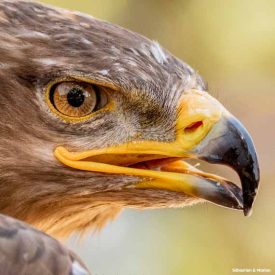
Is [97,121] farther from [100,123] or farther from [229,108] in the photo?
[229,108]

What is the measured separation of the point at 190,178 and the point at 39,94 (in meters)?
0.48

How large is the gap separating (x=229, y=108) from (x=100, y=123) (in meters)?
2.71

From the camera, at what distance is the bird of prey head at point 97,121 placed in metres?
3.28

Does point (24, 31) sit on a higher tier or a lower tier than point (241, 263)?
higher

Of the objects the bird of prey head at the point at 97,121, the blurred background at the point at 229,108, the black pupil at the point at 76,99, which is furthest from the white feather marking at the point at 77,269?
the blurred background at the point at 229,108

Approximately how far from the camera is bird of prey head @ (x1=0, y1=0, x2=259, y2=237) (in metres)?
3.28

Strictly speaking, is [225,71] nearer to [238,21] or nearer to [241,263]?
[238,21]

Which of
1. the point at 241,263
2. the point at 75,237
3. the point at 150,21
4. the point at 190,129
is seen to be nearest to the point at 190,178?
the point at 190,129

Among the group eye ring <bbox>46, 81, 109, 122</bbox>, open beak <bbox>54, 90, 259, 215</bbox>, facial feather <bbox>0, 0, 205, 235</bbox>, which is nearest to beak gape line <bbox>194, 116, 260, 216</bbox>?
open beak <bbox>54, 90, 259, 215</bbox>

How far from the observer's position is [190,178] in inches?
129

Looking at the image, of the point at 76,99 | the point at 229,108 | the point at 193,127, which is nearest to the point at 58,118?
the point at 76,99

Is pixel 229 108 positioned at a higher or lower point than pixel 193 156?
lower

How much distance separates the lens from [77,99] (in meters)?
3.33

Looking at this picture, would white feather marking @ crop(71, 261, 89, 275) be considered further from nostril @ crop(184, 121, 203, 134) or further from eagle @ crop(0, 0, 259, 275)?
nostril @ crop(184, 121, 203, 134)
